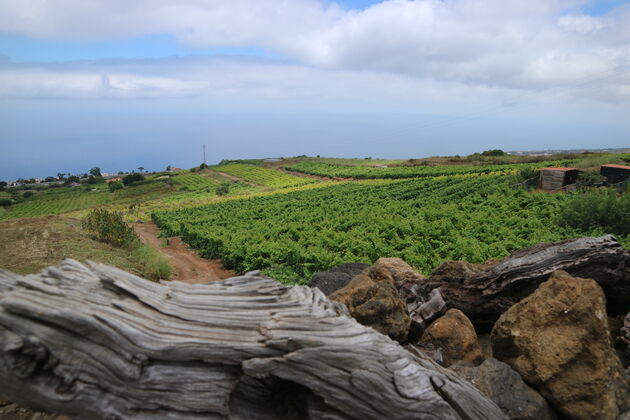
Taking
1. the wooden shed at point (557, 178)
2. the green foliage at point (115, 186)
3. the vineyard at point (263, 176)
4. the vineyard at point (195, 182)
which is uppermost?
the wooden shed at point (557, 178)

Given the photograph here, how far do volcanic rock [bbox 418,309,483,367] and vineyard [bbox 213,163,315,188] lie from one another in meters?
59.9

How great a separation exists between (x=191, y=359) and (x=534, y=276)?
13.8 ft

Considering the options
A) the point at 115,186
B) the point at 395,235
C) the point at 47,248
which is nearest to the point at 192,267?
the point at 47,248

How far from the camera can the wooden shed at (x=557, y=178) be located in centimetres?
2555

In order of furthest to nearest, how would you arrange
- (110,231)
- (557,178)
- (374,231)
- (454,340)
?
(557,178) < (374,231) < (110,231) < (454,340)

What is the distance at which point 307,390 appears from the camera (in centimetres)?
312

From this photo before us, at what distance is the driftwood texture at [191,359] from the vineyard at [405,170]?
4111 centimetres

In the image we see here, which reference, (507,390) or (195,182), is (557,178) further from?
(195,182)

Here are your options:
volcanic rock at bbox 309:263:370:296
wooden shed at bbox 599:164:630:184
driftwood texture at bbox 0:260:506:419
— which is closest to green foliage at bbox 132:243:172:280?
volcanic rock at bbox 309:263:370:296

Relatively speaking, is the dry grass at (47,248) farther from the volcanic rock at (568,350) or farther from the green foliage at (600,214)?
the green foliage at (600,214)

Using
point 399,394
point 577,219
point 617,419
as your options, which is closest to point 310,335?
point 399,394

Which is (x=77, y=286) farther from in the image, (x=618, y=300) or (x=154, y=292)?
(x=618, y=300)

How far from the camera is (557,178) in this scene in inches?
1009

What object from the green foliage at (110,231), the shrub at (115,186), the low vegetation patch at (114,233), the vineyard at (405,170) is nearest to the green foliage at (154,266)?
the low vegetation patch at (114,233)
